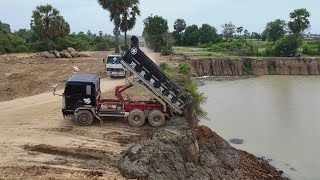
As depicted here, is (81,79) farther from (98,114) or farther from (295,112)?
(295,112)

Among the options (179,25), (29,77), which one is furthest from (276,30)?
(29,77)

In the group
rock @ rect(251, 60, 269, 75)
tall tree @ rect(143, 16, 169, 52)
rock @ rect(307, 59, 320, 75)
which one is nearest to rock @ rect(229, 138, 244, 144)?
rock @ rect(251, 60, 269, 75)

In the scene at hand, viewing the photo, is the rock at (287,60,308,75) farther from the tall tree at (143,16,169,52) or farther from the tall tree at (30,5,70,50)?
the tall tree at (30,5,70,50)

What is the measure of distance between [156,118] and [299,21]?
6631 centimetres

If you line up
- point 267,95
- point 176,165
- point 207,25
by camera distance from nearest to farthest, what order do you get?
point 176,165
point 267,95
point 207,25

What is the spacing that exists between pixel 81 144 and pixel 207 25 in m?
93.7

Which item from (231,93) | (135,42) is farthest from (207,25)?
(135,42)

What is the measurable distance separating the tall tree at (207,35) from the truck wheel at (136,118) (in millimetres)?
86872

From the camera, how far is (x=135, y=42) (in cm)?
1761

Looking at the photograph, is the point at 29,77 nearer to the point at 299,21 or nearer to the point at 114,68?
the point at 114,68

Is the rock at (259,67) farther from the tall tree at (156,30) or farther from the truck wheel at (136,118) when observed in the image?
the truck wheel at (136,118)

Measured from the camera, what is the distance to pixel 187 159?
15617mm

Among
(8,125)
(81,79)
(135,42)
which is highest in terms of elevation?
(135,42)

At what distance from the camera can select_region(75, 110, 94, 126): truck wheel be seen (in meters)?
17.7
